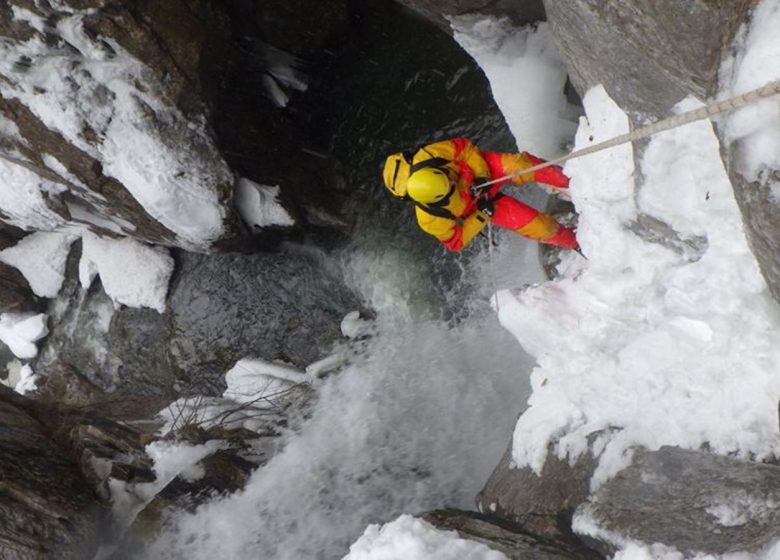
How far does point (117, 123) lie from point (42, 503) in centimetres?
381

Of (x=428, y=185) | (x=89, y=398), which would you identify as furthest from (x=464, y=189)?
(x=89, y=398)

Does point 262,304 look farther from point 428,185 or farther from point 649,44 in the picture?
point 649,44

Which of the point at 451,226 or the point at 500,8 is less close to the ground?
the point at 500,8

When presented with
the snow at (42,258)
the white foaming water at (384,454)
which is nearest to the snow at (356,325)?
the white foaming water at (384,454)

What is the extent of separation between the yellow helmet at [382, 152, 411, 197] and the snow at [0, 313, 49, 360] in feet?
20.7

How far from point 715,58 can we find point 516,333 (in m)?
3.05

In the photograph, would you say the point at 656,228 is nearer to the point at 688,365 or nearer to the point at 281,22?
the point at 688,365

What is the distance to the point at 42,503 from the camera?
648 cm

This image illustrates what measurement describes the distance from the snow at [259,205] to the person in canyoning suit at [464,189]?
243 centimetres

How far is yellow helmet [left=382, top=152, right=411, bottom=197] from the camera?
4711 mm

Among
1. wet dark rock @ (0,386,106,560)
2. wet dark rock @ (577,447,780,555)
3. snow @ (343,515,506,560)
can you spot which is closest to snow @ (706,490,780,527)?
wet dark rock @ (577,447,780,555)

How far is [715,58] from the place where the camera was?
104 inches

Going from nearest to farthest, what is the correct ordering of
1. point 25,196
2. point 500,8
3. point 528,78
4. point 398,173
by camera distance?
point 398,173, point 500,8, point 528,78, point 25,196

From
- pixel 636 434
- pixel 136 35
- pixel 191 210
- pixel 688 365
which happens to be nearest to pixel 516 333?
pixel 636 434
